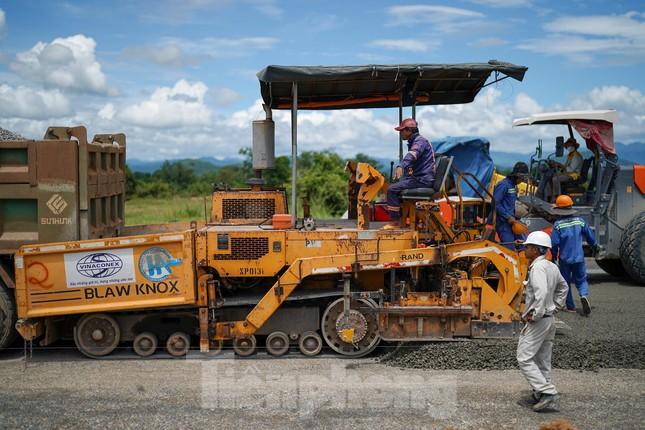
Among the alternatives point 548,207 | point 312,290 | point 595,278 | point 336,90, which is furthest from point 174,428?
point 595,278

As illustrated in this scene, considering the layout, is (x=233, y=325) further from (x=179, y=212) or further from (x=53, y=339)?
(x=179, y=212)

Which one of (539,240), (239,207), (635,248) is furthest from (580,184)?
(239,207)

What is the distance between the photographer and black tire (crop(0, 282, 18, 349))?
7.06 m

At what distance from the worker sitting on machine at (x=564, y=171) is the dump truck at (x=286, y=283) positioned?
440 centimetres

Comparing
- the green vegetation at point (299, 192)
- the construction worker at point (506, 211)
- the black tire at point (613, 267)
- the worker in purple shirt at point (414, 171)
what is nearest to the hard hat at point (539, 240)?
the worker in purple shirt at point (414, 171)

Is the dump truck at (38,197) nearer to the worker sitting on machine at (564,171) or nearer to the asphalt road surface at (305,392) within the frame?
the asphalt road surface at (305,392)

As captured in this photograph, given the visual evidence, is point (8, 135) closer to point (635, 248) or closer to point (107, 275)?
point (107, 275)

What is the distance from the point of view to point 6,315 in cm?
706

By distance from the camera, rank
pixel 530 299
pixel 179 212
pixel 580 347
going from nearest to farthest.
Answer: pixel 530 299
pixel 580 347
pixel 179 212

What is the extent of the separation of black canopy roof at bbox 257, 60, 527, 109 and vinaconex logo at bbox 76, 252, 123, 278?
242cm

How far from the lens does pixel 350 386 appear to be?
241 inches

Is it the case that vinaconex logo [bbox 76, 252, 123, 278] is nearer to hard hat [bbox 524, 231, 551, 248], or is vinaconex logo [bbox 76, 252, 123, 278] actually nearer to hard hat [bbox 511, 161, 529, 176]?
hard hat [bbox 524, 231, 551, 248]

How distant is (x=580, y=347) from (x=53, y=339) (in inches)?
217

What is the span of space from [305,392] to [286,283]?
132cm
